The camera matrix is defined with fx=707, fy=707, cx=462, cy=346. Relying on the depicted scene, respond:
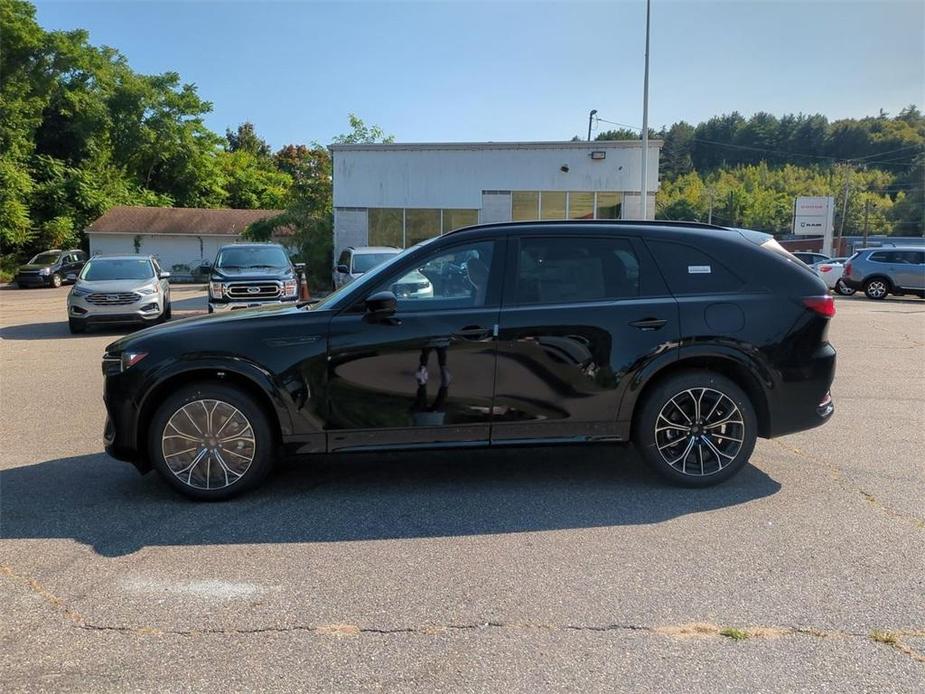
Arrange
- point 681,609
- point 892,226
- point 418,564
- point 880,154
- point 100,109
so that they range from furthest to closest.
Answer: point 880,154 < point 892,226 < point 100,109 < point 418,564 < point 681,609

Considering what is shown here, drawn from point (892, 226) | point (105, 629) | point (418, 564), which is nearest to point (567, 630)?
point (418, 564)

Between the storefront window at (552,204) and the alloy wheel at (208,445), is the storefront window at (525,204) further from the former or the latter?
the alloy wheel at (208,445)

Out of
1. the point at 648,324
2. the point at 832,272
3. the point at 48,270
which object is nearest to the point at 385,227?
the point at 832,272

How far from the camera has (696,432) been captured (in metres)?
4.94

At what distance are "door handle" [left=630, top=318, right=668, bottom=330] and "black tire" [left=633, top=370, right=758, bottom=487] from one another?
15.1 inches

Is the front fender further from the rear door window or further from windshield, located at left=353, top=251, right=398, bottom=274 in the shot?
windshield, located at left=353, top=251, right=398, bottom=274

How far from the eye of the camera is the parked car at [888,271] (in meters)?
22.8

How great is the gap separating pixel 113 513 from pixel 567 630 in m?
3.08

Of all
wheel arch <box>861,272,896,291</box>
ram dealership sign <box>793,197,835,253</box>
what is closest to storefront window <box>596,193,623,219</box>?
wheel arch <box>861,272,896,291</box>

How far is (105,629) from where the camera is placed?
3213 millimetres

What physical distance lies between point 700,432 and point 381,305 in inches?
93.8

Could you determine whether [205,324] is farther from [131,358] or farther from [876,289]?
[876,289]

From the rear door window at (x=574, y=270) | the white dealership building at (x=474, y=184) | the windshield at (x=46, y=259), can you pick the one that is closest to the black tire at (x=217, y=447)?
the rear door window at (x=574, y=270)

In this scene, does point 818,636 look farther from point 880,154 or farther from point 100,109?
point 880,154
